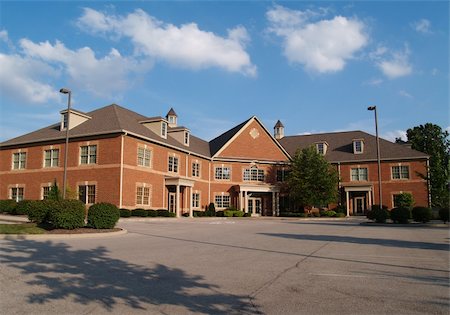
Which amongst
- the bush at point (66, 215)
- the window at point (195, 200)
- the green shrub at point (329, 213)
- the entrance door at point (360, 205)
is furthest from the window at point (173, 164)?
the entrance door at point (360, 205)

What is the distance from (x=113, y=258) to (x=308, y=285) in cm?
550

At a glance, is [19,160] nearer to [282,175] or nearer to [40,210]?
[40,210]

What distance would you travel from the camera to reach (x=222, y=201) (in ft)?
149

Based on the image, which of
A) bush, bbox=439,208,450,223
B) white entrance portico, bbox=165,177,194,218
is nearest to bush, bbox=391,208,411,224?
bush, bbox=439,208,450,223

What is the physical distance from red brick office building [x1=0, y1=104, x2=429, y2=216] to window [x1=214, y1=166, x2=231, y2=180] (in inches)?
4.6

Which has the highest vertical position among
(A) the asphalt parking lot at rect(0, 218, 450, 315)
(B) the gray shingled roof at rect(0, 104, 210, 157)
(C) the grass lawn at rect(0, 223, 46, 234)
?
(B) the gray shingled roof at rect(0, 104, 210, 157)

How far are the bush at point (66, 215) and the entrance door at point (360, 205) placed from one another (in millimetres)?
37386

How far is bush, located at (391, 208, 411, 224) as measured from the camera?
27.6 metres

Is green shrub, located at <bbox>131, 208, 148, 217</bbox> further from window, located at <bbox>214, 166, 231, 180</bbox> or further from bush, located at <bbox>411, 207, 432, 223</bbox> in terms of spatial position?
bush, located at <bbox>411, 207, 432, 223</bbox>

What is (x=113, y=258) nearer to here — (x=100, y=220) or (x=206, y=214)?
(x=100, y=220)

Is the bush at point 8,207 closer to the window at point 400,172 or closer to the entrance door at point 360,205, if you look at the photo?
the entrance door at point 360,205

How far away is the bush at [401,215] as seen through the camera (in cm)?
2762

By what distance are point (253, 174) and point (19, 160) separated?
24695 millimetres

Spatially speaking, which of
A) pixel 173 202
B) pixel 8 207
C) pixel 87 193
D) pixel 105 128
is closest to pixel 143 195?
pixel 87 193
